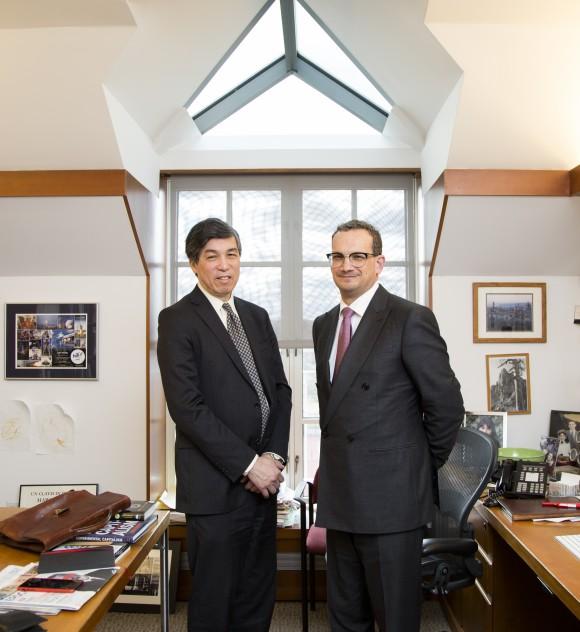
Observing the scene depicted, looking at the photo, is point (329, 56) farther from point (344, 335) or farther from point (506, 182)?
point (344, 335)

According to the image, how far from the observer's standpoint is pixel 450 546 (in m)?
2.23

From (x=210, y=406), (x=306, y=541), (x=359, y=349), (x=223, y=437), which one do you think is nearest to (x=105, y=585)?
(x=223, y=437)

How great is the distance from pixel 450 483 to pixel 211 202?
6.97 ft

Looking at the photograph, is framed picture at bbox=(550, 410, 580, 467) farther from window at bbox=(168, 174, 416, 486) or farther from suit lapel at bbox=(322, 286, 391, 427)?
suit lapel at bbox=(322, 286, 391, 427)

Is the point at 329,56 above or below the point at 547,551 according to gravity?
above

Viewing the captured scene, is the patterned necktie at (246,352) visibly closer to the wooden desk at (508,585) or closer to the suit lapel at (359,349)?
the suit lapel at (359,349)

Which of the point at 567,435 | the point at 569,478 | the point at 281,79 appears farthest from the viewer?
the point at 281,79

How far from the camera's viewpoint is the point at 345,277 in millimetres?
1964

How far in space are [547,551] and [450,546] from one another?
417 mm

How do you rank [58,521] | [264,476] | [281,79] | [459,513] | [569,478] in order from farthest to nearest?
[281,79], [569,478], [459,513], [264,476], [58,521]

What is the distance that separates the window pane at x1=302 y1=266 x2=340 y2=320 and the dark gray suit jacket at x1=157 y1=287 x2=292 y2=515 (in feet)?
4.65

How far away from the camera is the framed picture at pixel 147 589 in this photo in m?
3.11

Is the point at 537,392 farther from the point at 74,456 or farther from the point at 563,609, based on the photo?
the point at 74,456

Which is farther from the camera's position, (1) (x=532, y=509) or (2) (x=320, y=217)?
(2) (x=320, y=217)
